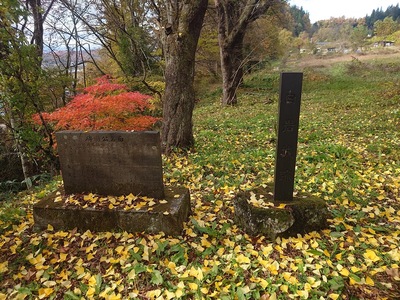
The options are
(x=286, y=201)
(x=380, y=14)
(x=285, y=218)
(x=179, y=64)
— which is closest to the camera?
(x=285, y=218)

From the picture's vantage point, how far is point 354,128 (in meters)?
8.58

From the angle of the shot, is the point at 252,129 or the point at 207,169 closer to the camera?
the point at 207,169

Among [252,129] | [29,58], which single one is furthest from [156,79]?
[29,58]

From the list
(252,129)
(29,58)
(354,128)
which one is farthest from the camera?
(252,129)

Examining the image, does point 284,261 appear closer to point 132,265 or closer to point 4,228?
point 132,265

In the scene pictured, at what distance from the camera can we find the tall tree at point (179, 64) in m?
6.00

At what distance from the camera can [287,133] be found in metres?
3.45

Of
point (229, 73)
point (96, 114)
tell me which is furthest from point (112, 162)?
point (229, 73)

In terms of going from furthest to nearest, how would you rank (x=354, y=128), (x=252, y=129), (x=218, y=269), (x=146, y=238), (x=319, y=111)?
(x=319, y=111) < (x=252, y=129) < (x=354, y=128) < (x=146, y=238) < (x=218, y=269)

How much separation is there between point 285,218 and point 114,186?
7.98 feet

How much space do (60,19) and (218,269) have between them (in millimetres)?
14080

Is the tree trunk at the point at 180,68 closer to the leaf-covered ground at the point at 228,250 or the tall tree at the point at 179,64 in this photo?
the tall tree at the point at 179,64

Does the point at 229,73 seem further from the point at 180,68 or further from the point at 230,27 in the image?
the point at 180,68

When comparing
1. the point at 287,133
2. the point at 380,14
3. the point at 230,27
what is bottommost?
the point at 287,133
